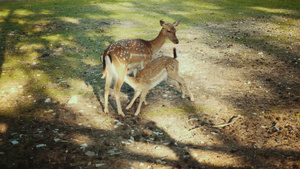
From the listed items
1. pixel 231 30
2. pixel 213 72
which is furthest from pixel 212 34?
pixel 213 72

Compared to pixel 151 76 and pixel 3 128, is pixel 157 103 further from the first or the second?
pixel 3 128

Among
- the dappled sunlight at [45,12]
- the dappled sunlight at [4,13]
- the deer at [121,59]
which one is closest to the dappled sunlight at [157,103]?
the deer at [121,59]

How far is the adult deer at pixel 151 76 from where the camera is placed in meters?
6.19

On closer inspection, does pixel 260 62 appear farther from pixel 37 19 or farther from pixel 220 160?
pixel 37 19

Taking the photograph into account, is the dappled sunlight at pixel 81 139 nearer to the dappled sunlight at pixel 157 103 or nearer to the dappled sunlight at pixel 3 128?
the dappled sunlight at pixel 157 103

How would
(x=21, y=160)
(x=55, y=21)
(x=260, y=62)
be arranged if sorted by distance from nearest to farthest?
(x=21, y=160)
(x=260, y=62)
(x=55, y=21)

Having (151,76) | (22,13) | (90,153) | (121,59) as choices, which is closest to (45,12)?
(22,13)

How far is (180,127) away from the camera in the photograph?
5570 mm

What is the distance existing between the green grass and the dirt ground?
71 centimetres

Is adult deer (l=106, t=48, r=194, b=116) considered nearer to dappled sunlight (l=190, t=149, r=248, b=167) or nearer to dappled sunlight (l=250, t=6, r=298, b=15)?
dappled sunlight (l=190, t=149, r=248, b=167)

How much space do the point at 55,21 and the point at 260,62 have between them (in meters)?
9.79

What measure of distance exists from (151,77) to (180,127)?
1340 millimetres

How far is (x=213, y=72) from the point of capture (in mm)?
8211

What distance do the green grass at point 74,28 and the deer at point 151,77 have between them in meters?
1.41
